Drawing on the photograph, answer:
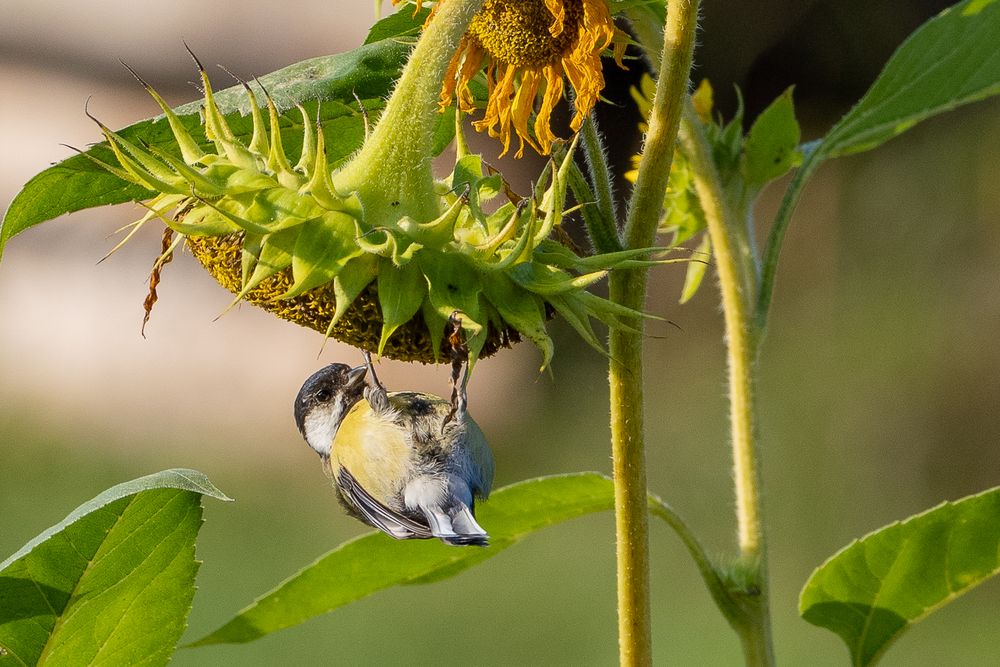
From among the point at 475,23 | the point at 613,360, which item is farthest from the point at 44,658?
the point at 475,23

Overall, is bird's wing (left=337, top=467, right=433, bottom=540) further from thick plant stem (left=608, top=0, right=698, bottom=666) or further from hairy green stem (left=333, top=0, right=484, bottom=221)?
hairy green stem (left=333, top=0, right=484, bottom=221)

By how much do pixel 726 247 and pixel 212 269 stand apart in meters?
0.50

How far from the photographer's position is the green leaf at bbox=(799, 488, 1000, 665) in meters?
1.12

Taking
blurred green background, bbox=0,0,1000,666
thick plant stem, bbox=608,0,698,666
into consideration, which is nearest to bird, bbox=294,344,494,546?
thick plant stem, bbox=608,0,698,666

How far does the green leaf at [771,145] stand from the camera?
1.24 m

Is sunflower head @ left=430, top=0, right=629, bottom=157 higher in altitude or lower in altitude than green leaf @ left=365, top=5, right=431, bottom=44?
lower

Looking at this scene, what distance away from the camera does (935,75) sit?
3.62ft

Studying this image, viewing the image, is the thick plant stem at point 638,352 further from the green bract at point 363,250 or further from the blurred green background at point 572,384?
the blurred green background at point 572,384

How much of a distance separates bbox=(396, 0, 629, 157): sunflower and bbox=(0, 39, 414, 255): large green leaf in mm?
61

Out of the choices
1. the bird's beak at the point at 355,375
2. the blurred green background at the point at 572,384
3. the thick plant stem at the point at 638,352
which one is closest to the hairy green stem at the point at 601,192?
the thick plant stem at the point at 638,352

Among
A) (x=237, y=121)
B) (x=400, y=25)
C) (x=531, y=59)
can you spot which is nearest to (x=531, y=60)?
(x=531, y=59)

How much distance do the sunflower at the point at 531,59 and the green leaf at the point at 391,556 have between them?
324 mm

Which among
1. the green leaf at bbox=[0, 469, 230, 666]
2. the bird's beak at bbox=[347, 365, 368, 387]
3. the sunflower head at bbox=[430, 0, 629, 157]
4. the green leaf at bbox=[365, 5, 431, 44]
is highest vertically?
the green leaf at bbox=[365, 5, 431, 44]

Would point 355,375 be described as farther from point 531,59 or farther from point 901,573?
point 901,573
